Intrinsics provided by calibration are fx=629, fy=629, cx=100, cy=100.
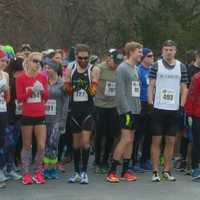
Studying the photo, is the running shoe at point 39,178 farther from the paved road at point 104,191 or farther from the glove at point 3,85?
the glove at point 3,85

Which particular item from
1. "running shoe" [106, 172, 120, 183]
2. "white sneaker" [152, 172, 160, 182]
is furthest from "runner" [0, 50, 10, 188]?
"white sneaker" [152, 172, 160, 182]

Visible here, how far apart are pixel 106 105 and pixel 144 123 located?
2.63 ft

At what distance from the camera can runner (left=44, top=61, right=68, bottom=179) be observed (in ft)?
33.3

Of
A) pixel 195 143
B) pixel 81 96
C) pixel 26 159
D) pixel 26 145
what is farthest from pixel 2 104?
pixel 195 143

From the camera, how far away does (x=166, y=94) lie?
999 centimetres

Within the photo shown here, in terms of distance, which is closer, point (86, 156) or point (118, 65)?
point (86, 156)

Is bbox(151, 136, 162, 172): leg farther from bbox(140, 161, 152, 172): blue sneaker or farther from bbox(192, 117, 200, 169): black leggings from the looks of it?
bbox(140, 161, 152, 172): blue sneaker

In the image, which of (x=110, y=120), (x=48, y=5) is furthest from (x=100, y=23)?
(x=110, y=120)

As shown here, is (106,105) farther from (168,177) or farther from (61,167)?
(168,177)

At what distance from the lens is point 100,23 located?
1382 inches

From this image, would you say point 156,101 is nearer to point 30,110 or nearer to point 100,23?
point 30,110

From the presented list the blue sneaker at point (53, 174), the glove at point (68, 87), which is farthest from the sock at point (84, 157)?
the glove at point (68, 87)

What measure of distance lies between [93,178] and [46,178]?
775mm

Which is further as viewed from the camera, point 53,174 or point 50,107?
point 53,174
